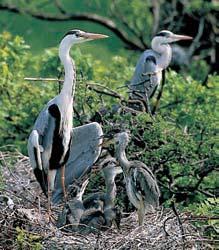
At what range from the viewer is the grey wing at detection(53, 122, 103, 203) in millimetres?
9383

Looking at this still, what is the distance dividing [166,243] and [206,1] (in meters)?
10.9

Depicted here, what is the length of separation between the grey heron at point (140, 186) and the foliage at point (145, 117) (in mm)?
679

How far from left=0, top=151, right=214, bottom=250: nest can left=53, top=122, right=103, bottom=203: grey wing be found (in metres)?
0.46

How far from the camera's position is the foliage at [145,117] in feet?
31.6

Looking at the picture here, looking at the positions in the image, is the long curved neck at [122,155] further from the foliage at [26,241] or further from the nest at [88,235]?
the foliage at [26,241]

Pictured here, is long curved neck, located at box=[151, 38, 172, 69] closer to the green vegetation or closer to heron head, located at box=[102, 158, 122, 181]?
the green vegetation

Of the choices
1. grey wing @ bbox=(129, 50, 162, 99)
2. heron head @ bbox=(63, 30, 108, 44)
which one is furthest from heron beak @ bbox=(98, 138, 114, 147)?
grey wing @ bbox=(129, 50, 162, 99)

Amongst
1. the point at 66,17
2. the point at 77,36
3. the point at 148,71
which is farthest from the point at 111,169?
the point at 66,17

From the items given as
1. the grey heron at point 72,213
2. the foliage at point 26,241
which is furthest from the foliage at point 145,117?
the foliage at point 26,241

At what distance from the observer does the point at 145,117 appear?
9406 millimetres

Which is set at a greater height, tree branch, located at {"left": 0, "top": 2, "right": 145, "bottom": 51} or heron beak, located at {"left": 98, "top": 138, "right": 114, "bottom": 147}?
heron beak, located at {"left": 98, "top": 138, "right": 114, "bottom": 147}

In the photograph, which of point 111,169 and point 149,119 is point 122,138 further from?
point 149,119

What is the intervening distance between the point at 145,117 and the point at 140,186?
0.87m

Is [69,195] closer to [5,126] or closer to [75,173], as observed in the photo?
[75,173]
